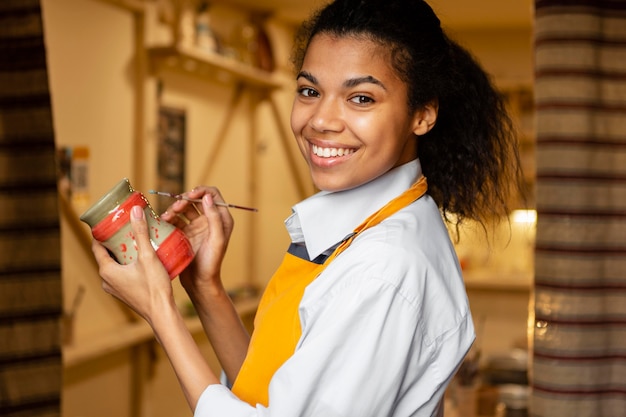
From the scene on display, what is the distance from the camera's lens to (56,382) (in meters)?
2.22

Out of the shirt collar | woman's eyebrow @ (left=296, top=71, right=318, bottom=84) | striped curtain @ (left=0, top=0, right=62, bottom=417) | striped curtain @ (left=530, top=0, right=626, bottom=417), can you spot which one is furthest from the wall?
woman's eyebrow @ (left=296, top=71, right=318, bottom=84)

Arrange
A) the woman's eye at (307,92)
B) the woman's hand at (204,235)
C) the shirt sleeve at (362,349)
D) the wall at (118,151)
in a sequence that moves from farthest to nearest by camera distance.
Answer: the wall at (118,151) < the woman's hand at (204,235) < the woman's eye at (307,92) < the shirt sleeve at (362,349)

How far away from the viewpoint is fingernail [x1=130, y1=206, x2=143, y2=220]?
4.28 feet

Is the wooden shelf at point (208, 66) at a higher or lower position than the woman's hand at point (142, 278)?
higher

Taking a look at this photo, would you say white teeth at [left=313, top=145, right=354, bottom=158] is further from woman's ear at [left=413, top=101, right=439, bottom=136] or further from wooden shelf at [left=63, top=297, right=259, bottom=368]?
wooden shelf at [left=63, top=297, right=259, bottom=368]

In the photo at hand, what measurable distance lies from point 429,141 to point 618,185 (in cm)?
99

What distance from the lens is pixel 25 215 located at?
7.11ft

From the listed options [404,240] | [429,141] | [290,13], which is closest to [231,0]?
[290,13]

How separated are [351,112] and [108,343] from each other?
10.4 feet

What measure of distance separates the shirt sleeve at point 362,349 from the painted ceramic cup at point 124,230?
0.94 feet

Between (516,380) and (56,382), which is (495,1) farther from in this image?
(56,382)

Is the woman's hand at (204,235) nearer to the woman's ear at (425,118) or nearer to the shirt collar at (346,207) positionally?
the shirt collar at (346,207)

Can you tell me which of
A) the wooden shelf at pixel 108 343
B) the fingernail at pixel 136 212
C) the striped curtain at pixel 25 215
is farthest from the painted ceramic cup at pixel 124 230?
the wooden shelf at pixel 108 343

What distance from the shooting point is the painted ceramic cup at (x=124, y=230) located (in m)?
1.32
